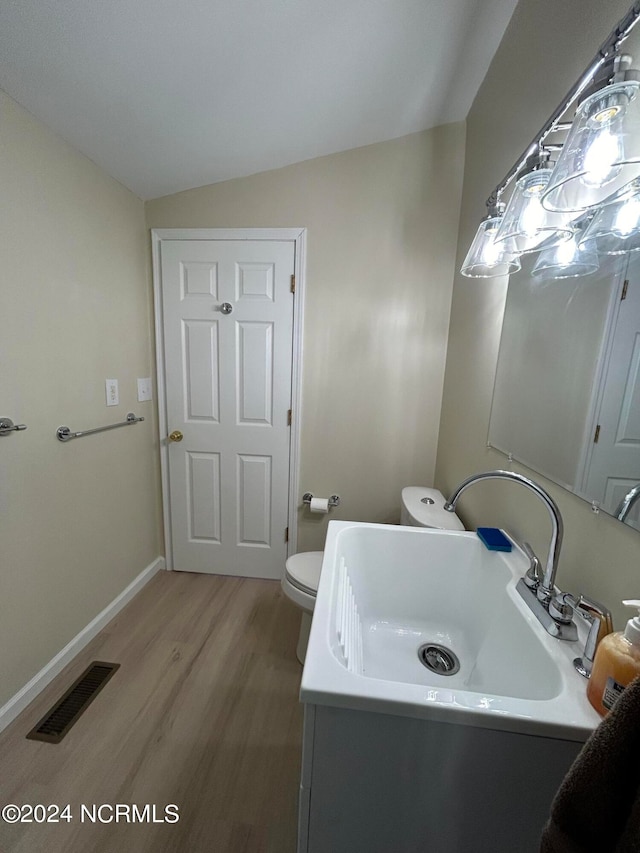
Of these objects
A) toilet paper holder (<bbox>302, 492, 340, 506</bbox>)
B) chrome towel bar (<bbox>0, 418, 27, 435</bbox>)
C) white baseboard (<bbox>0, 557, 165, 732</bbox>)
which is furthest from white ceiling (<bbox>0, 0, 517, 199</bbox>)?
white baseboard (<bbox>0, 557, 165, 732</bbox>)

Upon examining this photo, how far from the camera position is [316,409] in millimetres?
1871

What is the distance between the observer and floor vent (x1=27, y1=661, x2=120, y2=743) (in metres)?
1.17

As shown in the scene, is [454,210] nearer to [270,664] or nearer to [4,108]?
[4,108]

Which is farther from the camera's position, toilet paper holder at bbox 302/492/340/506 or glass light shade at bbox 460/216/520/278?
toilet paper holder at bbox 302/492/340/506

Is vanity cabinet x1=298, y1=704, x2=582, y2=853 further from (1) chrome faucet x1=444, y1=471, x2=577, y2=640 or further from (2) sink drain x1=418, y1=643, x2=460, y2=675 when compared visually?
(2) sink drain x1=418, y1=643, x2=460, y2=675

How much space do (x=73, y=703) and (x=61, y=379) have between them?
4.16 feet

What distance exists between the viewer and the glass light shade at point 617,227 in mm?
Result: 611

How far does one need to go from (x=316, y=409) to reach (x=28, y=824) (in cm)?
175

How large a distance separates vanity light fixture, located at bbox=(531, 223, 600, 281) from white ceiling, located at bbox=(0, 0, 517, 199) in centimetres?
92

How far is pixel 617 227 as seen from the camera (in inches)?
25.3

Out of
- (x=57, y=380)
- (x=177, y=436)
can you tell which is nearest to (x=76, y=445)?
(x=57, y=380)

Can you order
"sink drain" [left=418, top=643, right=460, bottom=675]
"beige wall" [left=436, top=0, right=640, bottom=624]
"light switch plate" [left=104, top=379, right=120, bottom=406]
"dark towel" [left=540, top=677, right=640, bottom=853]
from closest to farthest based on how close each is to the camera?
"dark towel" [left=540, top=677, right=640, bottom=853]
"beige wall" [left=436, top=0, right=640, bottom=624]
"sink drain" [left=418, top=643, right=460, bottom=675]
"light switch plate" [left=104, top=379, right=120, bottom=406]

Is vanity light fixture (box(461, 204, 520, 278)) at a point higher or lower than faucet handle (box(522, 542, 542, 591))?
higher

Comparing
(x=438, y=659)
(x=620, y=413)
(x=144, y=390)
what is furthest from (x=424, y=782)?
(x=144, y=390)
